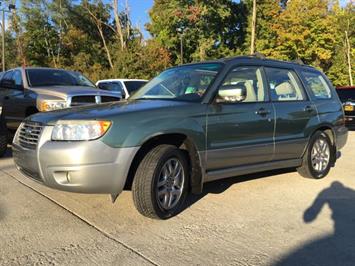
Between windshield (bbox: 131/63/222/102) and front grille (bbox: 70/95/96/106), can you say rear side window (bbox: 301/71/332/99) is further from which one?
front grille (bbox: 70/95/96/106)

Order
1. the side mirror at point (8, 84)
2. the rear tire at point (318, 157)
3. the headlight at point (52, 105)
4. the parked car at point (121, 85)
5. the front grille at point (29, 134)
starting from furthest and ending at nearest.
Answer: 1. the parked car at point (121, 85)
2. the side mirror at point (8, 84)
3. the headlight at point (52, 105)
4. the rear tire at point (318, 157)
5. the front grille at point (29, 134)

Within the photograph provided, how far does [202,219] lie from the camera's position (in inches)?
188


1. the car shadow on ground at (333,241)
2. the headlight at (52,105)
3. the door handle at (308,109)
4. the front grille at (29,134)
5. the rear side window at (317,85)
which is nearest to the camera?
the car shadow on ground at (333,241)

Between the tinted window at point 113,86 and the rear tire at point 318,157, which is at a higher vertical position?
the tinted window at point 113,86

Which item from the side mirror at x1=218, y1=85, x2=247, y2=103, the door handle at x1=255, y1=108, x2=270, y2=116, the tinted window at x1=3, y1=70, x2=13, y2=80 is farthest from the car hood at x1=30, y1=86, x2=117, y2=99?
the door handle at x1=255, y1=108, x2=270, y2=116

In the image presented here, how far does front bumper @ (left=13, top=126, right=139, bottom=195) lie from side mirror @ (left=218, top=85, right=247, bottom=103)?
137 cm

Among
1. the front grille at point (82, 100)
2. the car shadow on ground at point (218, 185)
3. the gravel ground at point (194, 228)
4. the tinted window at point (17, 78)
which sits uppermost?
the tinted window at point (17, 78)

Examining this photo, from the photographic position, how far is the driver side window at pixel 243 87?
207 inches

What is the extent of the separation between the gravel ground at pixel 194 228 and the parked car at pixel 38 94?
223 centimetres

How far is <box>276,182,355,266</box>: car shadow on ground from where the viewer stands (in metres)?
3.75

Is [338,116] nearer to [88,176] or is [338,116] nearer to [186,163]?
[186,163]

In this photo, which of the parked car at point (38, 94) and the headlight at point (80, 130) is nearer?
the headlight at point (80, 130)

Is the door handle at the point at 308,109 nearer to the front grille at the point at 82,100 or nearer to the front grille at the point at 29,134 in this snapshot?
the front grille at the point at 29,134

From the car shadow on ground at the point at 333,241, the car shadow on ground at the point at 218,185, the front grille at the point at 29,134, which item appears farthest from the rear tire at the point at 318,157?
the front grille at the point at 29,134
